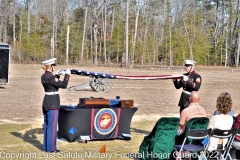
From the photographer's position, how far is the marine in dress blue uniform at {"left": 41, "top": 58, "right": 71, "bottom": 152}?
7.32 m

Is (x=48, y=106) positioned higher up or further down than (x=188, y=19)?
further down

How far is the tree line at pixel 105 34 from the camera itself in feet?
175

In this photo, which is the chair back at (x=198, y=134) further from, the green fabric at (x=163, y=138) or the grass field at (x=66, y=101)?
the grass field at (x=66, y=101)

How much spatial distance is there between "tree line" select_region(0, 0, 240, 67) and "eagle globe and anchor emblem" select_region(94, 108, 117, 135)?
39221mm

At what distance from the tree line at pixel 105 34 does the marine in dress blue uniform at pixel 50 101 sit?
132 ft

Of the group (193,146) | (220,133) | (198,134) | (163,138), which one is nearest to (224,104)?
(220,133)

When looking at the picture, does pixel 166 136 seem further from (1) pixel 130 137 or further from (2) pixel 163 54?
(2) pixel 163 54

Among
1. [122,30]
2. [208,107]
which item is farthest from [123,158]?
[122,30]

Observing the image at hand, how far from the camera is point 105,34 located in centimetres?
5666

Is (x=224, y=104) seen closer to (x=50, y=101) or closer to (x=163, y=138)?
(x=163, y=138)

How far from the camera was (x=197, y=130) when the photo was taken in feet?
20.1

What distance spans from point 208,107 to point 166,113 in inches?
96.6

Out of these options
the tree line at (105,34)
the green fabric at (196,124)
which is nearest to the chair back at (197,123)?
the green fabric at (196,124)

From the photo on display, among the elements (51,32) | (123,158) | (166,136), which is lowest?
(123,158)
